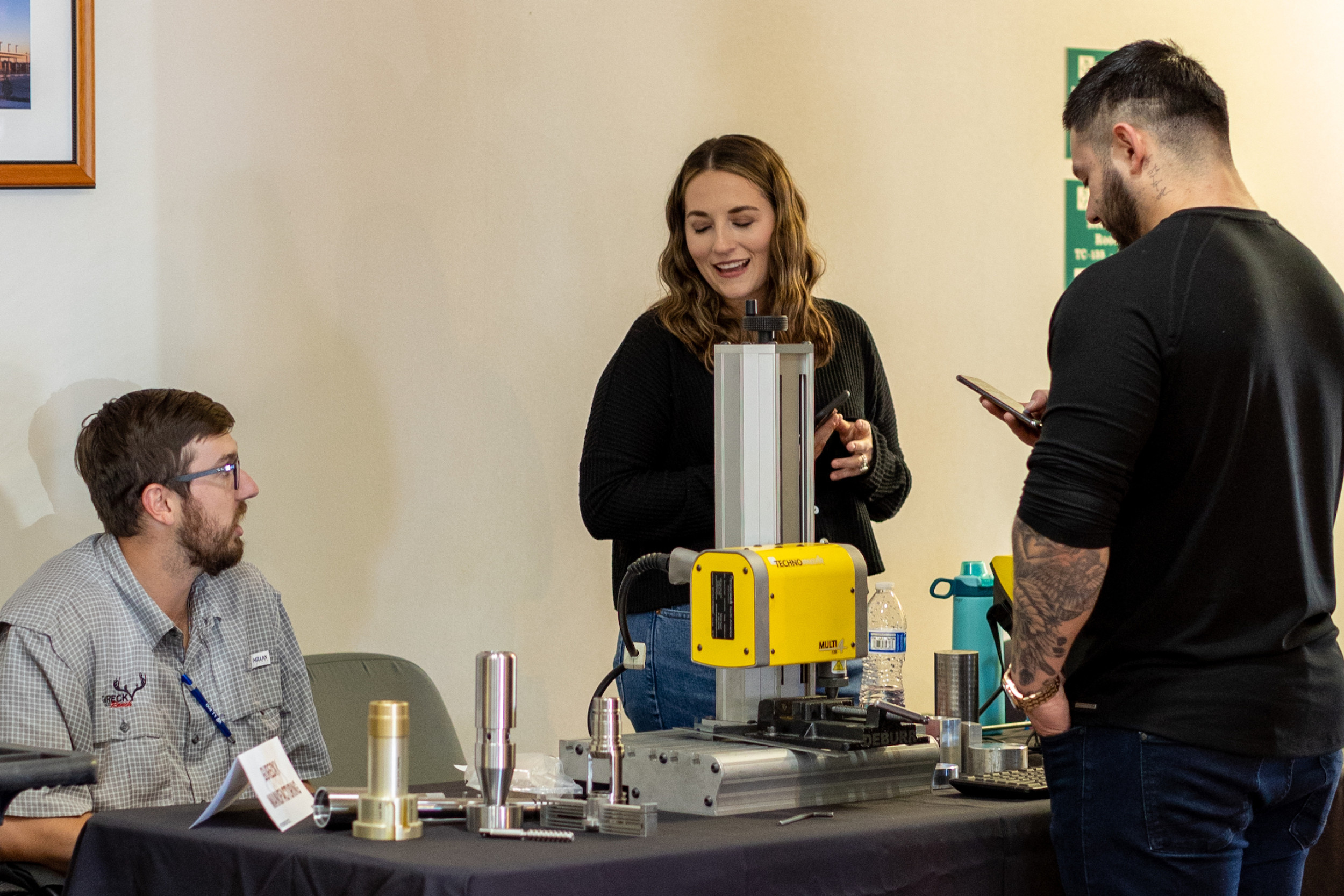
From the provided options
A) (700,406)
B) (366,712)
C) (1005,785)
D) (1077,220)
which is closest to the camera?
(1005,785)

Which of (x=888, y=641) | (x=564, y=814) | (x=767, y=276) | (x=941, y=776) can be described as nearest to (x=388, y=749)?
(x=564, y=814)

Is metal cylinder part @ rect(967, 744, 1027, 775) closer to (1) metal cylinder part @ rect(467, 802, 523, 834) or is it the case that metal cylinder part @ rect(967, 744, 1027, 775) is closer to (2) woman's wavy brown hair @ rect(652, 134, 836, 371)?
(1) metal cylinder part @ rect(467, 802, 523, 834)

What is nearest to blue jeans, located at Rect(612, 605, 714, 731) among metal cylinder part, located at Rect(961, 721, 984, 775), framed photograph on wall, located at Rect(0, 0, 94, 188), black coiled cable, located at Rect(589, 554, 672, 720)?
black coiled cable, located at Rect(589, 554, 672, 720)

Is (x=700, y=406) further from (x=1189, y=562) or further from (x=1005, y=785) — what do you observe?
(x=1189, y=562)

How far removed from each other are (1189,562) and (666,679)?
0.92 m

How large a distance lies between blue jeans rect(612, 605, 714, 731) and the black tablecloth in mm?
471

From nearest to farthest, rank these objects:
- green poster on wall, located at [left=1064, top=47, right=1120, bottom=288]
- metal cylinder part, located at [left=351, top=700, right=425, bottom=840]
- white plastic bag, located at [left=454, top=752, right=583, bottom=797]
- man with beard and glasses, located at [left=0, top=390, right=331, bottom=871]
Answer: metal cylinder part, located at [left=351, top=700, right=425, bottom=840] < white plastic bag, located at [left=454, top=752, right=583, bottom=797] < man with beard and glasses, located at [left=0, top=390, right=331, bottom=871] < green poster on wall, located at [left=1064, top=47, right=1120, bottom=288]

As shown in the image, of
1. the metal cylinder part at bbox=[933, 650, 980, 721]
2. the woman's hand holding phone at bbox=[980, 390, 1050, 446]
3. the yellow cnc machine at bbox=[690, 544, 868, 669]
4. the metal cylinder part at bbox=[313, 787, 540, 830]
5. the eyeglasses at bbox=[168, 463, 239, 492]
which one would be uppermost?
the woman's hand holding phone at bbox=[980, 390, 1050, 446]

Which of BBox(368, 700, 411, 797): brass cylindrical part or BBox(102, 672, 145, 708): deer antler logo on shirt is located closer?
BBox(368, 700, 411, 797): brass cylindrical part

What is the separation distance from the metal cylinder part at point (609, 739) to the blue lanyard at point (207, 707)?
2.70 feet

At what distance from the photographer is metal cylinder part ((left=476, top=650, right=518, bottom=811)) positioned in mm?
1438

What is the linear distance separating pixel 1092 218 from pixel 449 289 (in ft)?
5.24

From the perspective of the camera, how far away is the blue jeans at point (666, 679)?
2.08 m

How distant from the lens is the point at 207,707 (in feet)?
7.02
